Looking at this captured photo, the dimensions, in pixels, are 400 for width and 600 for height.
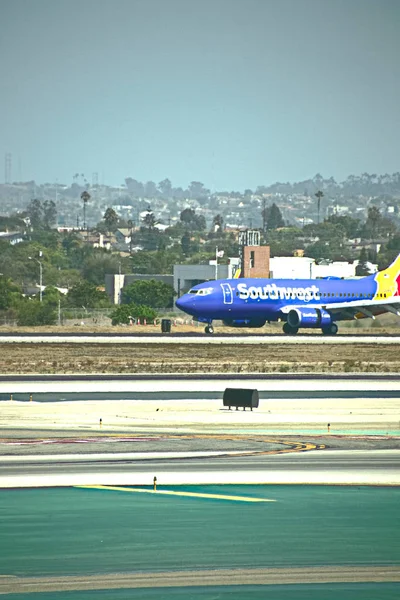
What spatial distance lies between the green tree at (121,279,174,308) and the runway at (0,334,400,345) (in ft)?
249

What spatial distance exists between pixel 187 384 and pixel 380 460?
2332cm

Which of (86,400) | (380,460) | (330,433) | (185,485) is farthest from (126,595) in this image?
(86,400)

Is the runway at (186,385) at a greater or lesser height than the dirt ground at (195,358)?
lesser

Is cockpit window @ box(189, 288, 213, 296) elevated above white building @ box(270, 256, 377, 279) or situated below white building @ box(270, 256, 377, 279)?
below

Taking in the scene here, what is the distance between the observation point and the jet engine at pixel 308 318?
335 ft

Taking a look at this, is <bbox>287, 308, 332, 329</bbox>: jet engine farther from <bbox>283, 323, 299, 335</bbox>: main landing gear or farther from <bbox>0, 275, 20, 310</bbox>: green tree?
<bbox>0, 275, 20, 310</bbox>: green tree

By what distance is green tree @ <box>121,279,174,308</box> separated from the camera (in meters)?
178

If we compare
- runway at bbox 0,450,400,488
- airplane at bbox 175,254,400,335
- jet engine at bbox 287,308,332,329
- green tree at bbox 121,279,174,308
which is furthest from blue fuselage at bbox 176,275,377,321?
green tree at bbox 121,279,174,308

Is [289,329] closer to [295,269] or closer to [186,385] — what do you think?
[186,385]

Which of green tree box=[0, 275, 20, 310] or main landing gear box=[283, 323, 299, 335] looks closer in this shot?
main landing gear box=[283, 323, 299, 335]

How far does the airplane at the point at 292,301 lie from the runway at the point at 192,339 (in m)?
1.86

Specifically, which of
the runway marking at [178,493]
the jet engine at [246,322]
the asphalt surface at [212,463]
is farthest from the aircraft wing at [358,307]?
the runway marking at [178,493]

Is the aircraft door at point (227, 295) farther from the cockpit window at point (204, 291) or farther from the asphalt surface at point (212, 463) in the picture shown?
the asphalt surface at point (212, 463)

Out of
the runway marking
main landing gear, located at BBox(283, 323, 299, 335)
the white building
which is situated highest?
the white building
